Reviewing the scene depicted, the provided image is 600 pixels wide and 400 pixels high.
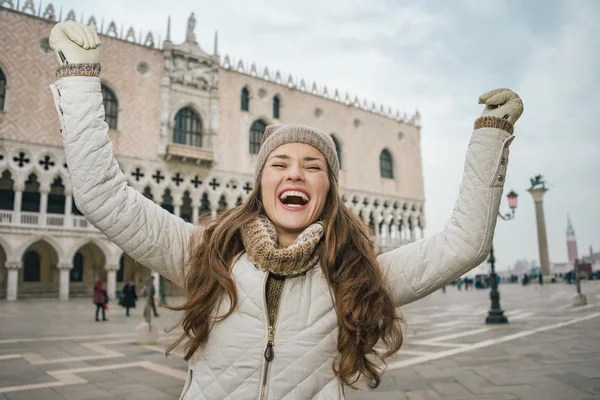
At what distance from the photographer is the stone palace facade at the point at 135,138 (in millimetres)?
19703

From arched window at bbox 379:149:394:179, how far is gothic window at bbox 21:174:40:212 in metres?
22.0

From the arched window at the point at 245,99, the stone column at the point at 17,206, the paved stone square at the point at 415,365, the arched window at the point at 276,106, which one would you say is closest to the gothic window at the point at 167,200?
the arched window at the point at 245,99

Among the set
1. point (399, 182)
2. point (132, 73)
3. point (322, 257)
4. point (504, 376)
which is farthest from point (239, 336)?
point (399, 182)

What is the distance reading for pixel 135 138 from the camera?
2238 centimetres

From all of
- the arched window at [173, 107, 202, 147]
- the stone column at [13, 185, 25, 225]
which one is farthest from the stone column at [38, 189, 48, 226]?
the arched window at [173, 107, 202, 147]

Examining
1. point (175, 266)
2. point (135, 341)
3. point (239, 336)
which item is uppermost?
point (175, 266)

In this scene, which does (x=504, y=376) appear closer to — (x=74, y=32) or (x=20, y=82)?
(x=74, y=32)

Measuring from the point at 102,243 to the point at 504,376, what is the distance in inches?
795

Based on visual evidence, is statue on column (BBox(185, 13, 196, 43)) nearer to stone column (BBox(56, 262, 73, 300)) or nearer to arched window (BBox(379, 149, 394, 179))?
stone column (BBox(56, 262, 73, 300))

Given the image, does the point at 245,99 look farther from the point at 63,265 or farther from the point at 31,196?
the point at 63,265

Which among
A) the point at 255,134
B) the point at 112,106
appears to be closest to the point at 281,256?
the point at 112,106

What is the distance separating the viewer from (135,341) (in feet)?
24.3

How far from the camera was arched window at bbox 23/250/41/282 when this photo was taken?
21.8 m

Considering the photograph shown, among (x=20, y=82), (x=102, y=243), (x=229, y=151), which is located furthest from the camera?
(x=229, y=151)
